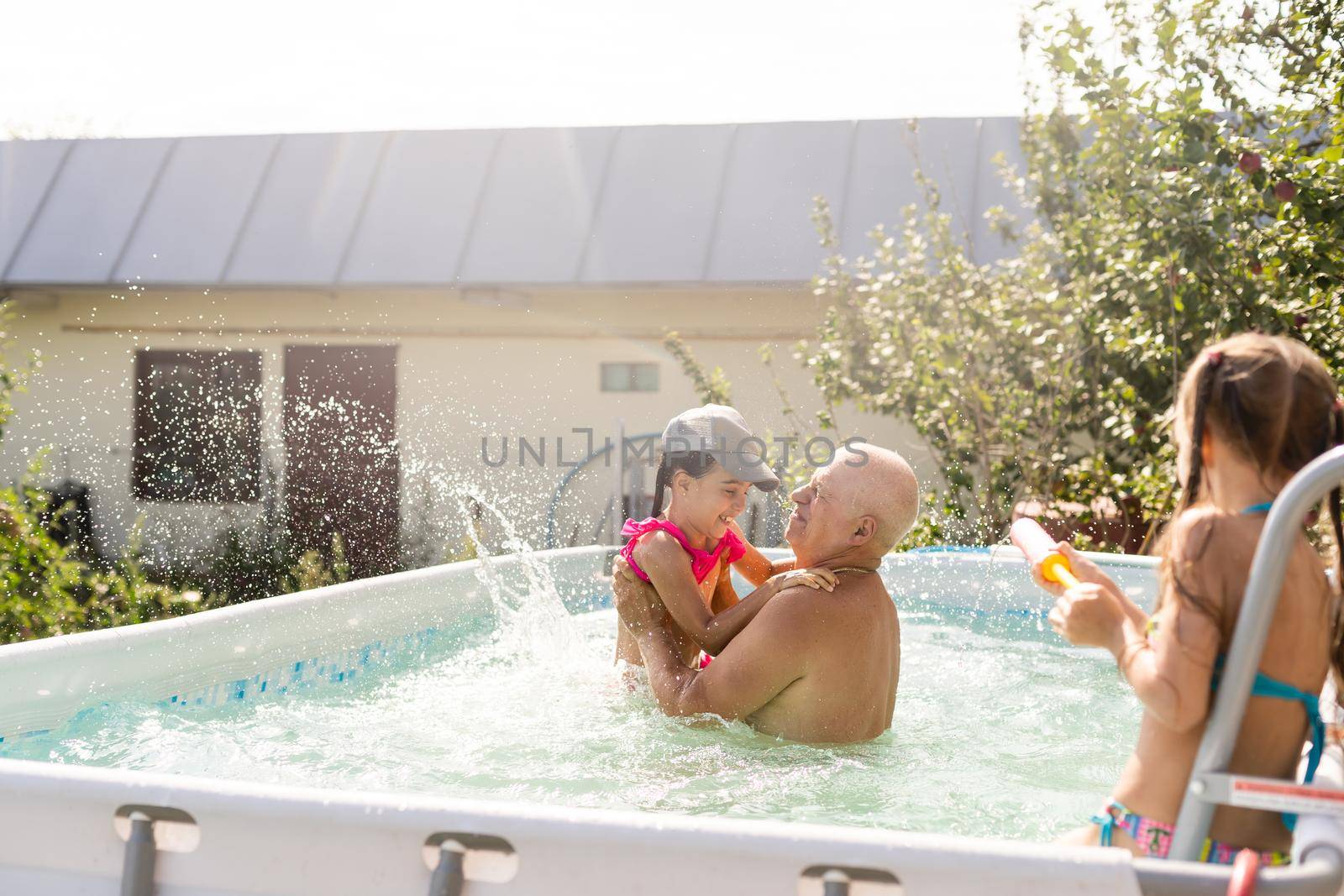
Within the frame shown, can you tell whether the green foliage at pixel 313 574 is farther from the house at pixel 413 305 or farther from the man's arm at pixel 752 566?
the man's arm at pixel 752 566

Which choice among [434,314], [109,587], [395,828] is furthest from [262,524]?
[395,828]

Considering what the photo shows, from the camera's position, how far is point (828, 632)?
9.18ft

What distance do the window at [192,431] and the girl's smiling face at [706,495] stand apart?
7622 mm

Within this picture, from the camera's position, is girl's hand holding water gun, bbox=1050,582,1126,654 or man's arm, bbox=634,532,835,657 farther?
man's arm, bbox=634,532,835,657

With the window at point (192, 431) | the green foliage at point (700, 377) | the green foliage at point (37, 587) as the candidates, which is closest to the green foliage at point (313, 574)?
the green foliage at point (37, 587)

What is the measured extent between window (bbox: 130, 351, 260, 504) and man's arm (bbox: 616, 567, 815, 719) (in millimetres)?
7898

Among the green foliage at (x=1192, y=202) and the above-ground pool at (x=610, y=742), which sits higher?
the green foliage at (x=1192, y=202)

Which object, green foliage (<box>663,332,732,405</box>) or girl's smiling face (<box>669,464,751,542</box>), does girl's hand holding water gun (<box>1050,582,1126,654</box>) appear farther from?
green foliage (<box>663,332,732,405</box>)

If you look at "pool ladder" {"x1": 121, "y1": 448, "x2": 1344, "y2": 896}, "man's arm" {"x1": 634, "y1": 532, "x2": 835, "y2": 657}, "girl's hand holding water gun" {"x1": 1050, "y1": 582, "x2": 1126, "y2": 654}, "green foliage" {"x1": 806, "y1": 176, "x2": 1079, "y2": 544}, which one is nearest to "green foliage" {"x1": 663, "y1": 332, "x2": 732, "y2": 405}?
"green foliage" {"x1": 806, "y1": 176, "x2": 1079, "y2": 544}

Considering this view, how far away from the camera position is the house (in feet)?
29.3

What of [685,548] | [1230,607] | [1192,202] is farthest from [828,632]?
[1192,202]

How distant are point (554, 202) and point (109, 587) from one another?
4.55m

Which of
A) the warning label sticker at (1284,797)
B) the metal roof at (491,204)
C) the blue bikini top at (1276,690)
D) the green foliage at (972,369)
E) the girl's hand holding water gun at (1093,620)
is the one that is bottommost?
the warning label sticker at (1284,797)

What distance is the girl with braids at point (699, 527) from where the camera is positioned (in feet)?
10.1
